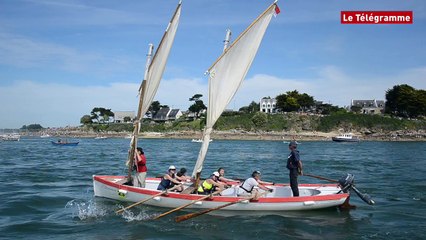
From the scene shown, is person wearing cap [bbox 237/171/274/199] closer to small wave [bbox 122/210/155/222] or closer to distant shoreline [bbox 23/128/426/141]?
small wave [bbox 122/210/155/222]

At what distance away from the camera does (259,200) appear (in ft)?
61.7

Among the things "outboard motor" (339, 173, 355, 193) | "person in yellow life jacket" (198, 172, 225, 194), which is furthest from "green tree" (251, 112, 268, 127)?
"person in yellow life jacket" (198, 172, 225, 194)

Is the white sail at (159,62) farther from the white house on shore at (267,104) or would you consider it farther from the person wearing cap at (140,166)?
the white house on shore at (267,104)

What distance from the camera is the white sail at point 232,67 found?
19.3 meters

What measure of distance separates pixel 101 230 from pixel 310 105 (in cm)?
14775

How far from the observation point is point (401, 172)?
3744 centimetres

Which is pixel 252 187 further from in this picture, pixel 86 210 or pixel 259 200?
pixel 86 210

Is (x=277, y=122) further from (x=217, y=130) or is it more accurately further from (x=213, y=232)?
(x=213, y=232)

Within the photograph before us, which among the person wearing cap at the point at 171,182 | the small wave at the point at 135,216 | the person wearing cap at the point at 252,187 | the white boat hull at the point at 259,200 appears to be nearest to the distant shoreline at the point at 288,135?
the white boat hull at the point at 259,200

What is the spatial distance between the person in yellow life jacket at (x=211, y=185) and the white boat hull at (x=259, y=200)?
590 mm

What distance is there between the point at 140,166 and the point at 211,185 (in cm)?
420

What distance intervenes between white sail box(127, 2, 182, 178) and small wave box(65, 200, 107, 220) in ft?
11.1

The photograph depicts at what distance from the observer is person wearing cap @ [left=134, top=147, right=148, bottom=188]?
68.1 feet

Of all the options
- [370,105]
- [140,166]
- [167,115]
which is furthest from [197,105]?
[140,166]
